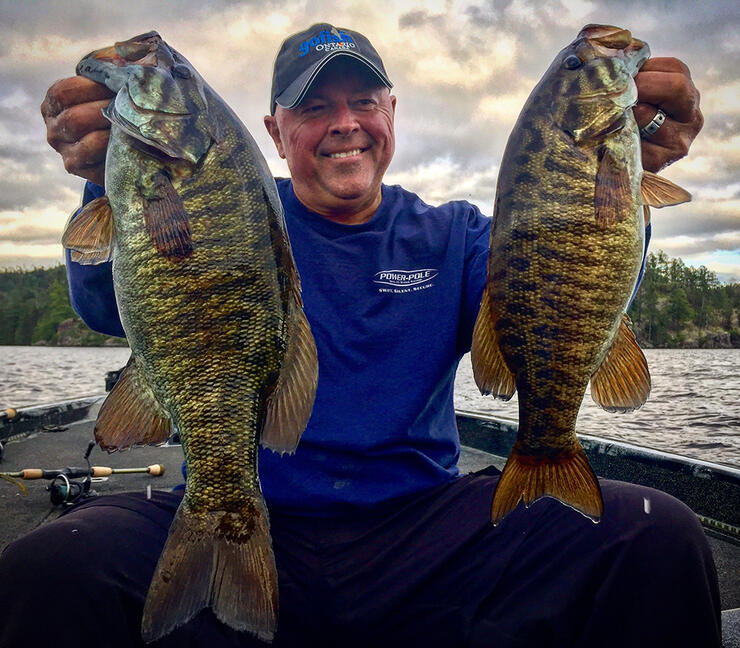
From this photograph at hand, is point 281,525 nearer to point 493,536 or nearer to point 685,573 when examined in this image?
point 493,536

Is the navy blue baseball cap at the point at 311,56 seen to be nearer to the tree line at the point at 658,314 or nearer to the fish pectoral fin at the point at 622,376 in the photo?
the fish pectoral fin at the point at 622,376

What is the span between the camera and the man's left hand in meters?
2.02

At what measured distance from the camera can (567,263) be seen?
6.27 feet

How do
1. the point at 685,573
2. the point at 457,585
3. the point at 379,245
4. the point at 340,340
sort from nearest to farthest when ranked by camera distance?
the point at 685,573, the point at 457,585, the point at 340,340, the point at 379,245

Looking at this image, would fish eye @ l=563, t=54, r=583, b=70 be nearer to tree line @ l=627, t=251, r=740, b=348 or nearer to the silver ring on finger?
the silver ring on finger

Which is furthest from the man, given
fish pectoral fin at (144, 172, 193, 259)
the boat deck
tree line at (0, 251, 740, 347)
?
tree line at (0, 251, 740, 347)

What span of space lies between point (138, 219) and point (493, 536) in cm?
181

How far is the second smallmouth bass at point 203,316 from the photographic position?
5.90ft

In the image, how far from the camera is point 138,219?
1.83m

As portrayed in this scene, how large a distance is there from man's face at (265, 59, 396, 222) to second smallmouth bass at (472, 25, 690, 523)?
4.02 feet

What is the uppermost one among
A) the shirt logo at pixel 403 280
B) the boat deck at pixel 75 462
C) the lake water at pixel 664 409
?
the shirt logo at pixel 403 280

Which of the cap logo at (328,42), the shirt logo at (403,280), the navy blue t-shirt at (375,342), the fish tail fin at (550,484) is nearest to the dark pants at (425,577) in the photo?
the navy blue t-shirt at (375,342)

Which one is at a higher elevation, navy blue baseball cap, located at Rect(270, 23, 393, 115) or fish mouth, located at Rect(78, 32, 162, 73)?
navy blue baseball cap, located at Rect(270, 23, 393, 115)

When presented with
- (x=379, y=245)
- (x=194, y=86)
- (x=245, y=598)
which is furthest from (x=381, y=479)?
(x=194, y=86)
